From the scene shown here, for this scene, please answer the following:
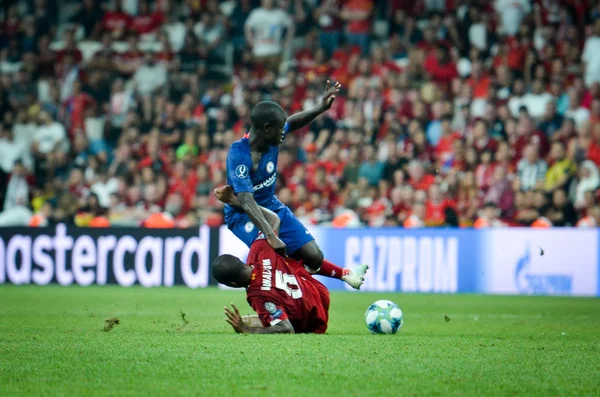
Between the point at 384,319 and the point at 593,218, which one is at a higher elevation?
the point at 593,218

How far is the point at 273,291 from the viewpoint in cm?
873

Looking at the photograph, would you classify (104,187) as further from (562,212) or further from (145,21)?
(562,212)

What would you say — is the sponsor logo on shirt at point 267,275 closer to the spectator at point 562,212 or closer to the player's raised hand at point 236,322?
the player's raised hand at point 236,322

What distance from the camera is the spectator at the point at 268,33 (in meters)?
22.6

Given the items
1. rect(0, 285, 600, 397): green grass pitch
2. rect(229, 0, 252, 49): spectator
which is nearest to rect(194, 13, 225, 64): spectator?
rect(229, 0, 252, 49): spectator

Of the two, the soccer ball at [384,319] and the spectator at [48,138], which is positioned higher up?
the spectator at [48,138]

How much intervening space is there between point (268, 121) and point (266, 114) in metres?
0.07

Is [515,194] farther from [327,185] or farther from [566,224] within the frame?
[327,185]

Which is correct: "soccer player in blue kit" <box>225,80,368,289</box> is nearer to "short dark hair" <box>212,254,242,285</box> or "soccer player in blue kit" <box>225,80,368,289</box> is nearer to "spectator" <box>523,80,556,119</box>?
"short dark hair" <box>212,254,242,285</box>

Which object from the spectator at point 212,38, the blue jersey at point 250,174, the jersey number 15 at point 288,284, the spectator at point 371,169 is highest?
the spectator at point 212,38

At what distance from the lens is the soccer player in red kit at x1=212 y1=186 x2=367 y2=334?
866cm

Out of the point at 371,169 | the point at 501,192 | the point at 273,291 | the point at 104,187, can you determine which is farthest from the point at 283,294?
the point at 104,187

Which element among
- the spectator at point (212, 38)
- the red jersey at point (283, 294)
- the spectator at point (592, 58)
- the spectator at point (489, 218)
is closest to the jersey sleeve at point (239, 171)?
the red jersey at point (283, 294)

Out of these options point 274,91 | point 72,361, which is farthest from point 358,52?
point 72,361
